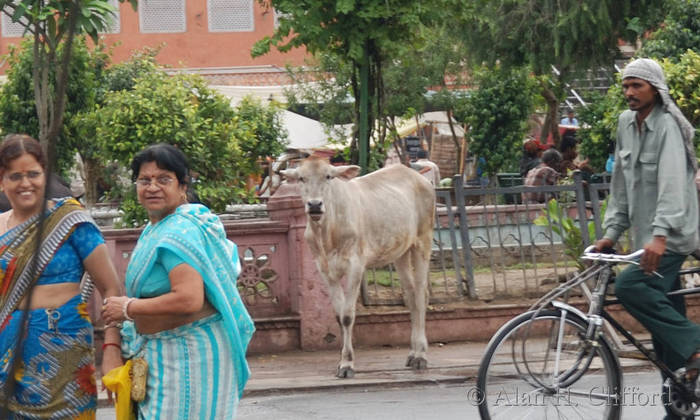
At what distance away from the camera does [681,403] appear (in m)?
5.78

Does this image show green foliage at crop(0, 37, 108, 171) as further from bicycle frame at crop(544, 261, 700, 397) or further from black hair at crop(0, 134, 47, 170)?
black hair at crop(0, 134, 47, 170)

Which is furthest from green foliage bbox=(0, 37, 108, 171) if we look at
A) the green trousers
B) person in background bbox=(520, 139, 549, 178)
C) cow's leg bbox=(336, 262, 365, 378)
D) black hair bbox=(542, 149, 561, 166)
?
the green trousers

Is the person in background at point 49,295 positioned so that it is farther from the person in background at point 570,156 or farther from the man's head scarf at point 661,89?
the person in background at point 570,156

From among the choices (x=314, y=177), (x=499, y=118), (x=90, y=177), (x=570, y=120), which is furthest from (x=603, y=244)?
(x=570, y=120)

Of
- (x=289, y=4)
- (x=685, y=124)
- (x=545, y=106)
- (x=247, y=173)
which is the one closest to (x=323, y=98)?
(x=545, y=106)

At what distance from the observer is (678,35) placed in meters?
18.0

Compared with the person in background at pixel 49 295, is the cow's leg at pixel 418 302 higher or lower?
lower

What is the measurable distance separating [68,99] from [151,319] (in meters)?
14.0

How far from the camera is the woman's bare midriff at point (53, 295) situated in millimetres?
4492

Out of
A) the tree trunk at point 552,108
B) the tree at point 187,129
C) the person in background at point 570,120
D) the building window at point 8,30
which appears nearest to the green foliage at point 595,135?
the tree trunk at point 552,108

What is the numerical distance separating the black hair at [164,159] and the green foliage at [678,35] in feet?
45.7

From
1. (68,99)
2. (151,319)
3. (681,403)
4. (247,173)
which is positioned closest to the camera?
(151,319)

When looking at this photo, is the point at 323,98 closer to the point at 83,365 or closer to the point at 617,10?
the point at 617,10

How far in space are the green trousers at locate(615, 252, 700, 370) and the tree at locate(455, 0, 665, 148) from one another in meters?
16.8
